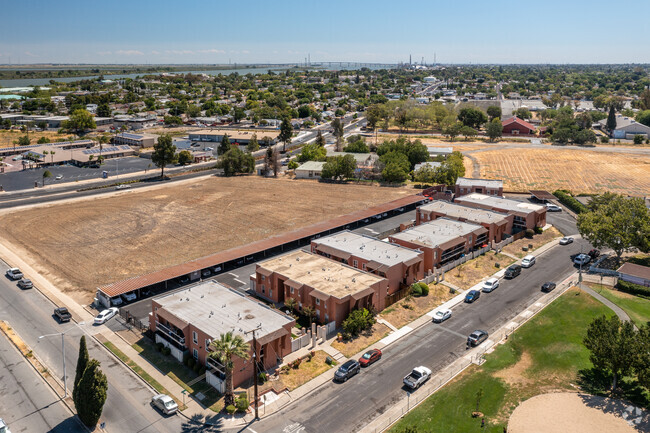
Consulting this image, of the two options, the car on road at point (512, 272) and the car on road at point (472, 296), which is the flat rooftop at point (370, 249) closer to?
the car on road at point (472, 296)

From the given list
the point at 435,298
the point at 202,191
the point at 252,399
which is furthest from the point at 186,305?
the point at 202,191

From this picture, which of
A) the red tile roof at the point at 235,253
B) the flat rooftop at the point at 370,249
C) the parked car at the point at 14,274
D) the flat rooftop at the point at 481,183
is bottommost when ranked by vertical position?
the parked car at the point at 14,274

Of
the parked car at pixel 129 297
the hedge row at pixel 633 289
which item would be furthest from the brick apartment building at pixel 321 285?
the hedge row at pixel 633 289

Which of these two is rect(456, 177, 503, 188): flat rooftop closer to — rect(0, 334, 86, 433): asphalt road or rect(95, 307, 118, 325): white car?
rect(95, 307, 118, 325): white car

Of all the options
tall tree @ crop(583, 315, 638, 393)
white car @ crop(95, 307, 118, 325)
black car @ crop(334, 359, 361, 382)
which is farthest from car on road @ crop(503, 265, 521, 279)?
white car @ crop(95, 307, 118, 325)

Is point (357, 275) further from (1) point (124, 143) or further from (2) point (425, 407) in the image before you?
(1) point (124, 143)

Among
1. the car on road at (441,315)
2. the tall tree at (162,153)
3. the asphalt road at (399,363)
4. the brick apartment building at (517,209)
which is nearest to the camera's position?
the asphalt road at (399,363)
